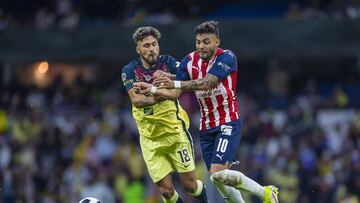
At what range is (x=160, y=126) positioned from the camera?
16047mm

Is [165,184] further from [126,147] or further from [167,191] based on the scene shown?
[126,147]

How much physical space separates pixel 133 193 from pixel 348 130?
5233 mm

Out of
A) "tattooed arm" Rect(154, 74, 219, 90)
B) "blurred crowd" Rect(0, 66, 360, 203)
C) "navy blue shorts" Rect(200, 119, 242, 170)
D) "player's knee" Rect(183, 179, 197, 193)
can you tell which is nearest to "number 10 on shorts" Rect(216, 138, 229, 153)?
"navy blue shorts" Rect(200, 119, 242, 170)

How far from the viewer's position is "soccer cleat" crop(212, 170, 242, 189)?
1525cm

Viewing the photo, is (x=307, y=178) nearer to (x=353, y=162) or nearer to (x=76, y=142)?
(x=353, y=162)

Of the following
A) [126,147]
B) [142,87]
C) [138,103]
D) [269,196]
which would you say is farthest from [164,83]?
[126,147]

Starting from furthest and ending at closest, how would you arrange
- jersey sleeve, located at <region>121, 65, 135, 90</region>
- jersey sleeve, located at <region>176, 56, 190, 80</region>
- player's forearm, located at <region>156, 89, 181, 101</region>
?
jersey sleeve, located at <region>121, 65, 135, 90</region>
jersey sleeve, located at <region>176, 56, 190, 80</region>
player's forearm, located at <region>156, 89, 181, 101</region>

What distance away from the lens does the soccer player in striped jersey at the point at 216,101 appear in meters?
15.3

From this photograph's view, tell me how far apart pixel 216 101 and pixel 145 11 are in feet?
49.5

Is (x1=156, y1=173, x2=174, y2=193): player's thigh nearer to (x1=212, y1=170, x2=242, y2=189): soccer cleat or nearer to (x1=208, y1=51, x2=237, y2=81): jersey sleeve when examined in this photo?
(x1=212, y1=170, x2=242, y2=189): soccer cleat

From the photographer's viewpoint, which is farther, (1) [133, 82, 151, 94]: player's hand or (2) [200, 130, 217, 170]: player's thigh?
(2) [200, 130, 217, 170]: player's thigh

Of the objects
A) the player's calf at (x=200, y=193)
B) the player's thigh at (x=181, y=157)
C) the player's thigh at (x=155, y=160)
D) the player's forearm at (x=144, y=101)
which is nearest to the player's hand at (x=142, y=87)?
the player's forearm at (x=144, y=101)

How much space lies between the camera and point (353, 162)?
24875 millimetres

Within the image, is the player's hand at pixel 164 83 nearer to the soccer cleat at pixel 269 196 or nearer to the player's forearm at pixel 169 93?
the player's forearm at pixel 169 93
